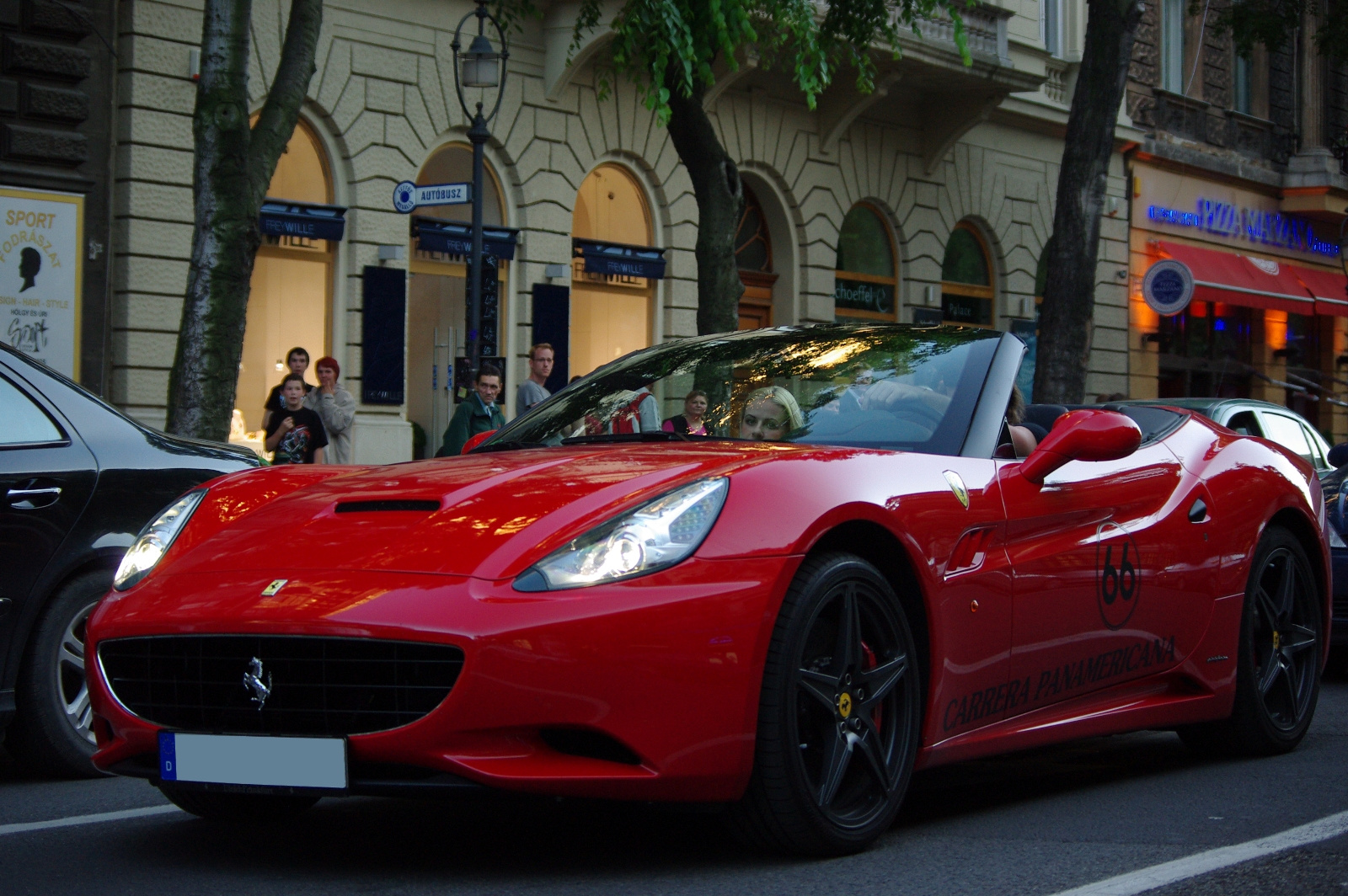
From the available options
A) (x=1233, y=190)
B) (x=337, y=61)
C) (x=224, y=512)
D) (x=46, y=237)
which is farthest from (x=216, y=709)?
(x=1233, y=190)

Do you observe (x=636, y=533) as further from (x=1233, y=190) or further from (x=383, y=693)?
(x=1233, y=190)

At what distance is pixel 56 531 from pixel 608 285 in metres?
15.8

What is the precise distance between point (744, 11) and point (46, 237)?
254 inches

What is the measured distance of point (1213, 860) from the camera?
4188 mm

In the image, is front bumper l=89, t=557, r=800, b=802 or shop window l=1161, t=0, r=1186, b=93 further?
shop window l=1161, t=0, r=1186, b=93

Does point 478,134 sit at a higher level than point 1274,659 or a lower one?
higher

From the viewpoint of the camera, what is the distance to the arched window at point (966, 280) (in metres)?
27.1

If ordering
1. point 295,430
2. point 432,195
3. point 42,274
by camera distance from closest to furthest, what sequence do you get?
point 295,430, point 432,195, point 42,274

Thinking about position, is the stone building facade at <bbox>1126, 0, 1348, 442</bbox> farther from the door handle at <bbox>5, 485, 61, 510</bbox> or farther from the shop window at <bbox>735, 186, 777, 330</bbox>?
the door handle at <bbox>5, 485, 61, 510</bbox>

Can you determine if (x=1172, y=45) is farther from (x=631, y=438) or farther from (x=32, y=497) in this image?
(x=631, y=438)

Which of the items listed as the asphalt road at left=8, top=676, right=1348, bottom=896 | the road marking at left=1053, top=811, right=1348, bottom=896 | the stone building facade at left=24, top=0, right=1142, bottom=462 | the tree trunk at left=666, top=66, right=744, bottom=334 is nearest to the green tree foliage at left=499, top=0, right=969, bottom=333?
the tree trunk at left=666, top=66, right=744, bottom=334

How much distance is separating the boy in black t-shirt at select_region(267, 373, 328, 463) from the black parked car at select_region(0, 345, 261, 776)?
6.69 m

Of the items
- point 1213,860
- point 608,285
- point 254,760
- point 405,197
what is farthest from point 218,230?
point 608,285

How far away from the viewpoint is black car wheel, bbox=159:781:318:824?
457cm
